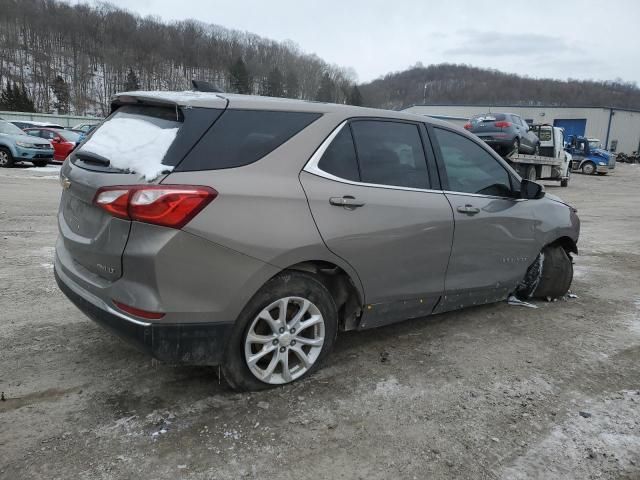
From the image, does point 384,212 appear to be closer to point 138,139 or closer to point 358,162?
point 358,162

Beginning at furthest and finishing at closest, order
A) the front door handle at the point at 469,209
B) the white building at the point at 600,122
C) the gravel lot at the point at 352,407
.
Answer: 1. the white building at the point at 600,122
2. the front door handle at the point at 469,209
3. the gravel lot at the point at 352,407

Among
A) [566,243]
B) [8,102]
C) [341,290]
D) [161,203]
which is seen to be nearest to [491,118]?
[566,243]

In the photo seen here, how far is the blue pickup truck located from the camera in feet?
100

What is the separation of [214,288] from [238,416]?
2.46ft

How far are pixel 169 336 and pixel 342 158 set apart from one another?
149cm

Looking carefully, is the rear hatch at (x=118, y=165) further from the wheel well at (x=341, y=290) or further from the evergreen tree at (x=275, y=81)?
the evergreen tree at (x=275, y=81)

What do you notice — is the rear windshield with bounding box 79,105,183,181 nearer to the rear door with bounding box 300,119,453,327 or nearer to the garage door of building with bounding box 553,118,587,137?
the rear door with bounding box 300,119,453,327

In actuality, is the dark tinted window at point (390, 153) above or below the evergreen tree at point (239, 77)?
below

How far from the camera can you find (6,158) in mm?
16406

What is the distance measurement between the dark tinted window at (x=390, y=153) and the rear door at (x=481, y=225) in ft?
0.83

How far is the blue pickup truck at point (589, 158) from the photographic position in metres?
30.6

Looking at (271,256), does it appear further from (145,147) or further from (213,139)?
(145,147)

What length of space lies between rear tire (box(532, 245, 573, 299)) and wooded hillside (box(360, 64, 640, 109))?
87322mm

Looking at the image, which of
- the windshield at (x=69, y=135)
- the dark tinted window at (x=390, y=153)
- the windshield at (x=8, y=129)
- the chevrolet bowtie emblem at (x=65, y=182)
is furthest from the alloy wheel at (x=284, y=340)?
the windshield at (x=69, y=135)
